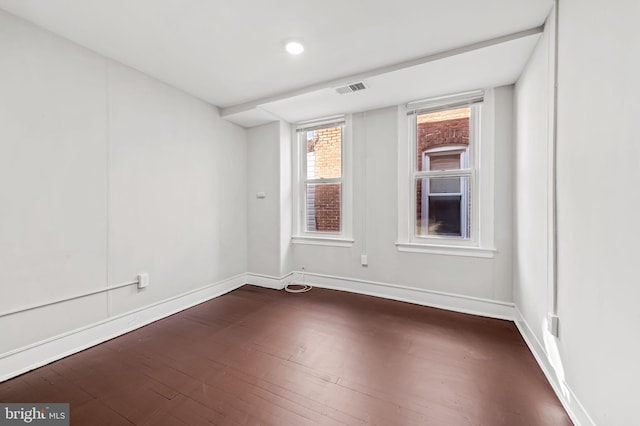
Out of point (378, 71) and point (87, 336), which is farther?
point (378, 71)

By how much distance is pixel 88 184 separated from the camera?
2.12 m

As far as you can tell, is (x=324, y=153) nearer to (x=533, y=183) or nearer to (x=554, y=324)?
(x=533, y=183)

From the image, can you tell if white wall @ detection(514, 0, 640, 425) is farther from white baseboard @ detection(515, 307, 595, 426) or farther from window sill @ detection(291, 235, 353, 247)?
window sill @ detection(291, 235, 353, 247)

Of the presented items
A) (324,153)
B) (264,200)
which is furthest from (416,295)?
(264,200)

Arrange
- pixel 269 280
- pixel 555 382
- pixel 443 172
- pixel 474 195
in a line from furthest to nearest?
1. pixel 269 280
2. pixel 443 172
3. pixel 474 195
4. pixel 555 382

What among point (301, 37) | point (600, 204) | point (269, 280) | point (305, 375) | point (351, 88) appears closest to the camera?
point (600, 204)

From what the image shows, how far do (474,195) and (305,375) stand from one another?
2.55 m

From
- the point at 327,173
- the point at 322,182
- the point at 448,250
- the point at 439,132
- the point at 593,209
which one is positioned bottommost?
the point at 448,250

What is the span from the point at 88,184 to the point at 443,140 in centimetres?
364

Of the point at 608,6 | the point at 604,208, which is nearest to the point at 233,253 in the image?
the point at 604,208

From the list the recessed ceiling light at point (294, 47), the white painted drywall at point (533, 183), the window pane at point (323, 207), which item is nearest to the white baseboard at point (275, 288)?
the white painted drywall at point (533, 183)

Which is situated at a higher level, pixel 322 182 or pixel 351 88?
pixel 351 88

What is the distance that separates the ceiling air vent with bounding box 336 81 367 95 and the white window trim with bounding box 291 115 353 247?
0.68 metres

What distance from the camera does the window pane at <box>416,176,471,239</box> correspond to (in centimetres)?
291
